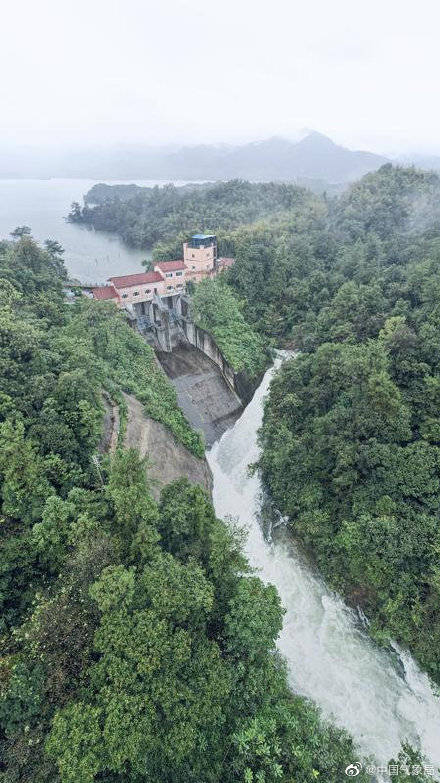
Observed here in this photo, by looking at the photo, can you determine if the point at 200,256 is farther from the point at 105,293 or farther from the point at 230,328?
the point at 105,293

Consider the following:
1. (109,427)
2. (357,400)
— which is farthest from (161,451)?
(357,400)

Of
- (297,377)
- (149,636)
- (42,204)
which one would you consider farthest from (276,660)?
(42,204)

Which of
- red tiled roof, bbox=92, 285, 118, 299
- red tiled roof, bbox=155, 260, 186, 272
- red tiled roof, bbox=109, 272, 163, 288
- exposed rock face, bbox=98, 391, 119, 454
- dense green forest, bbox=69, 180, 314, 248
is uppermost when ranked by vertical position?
dense green forest, bbox=69, 180, 314, 248

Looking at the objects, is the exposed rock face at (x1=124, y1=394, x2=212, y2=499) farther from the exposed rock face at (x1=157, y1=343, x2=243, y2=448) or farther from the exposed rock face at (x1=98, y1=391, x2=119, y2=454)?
the exposed rock face at (x1=157, y1=343, x2=243, y2=448)

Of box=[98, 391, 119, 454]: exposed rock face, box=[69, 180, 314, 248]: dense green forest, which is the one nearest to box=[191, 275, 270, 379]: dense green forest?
box=[98, 391, 119, 454]: exposed rock face

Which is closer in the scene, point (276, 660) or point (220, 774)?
point (220, 774)

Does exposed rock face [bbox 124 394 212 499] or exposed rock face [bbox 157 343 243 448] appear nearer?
exposed rock face [bbox 124 394 212 499]

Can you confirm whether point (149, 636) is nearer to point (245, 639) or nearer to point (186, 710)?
point (186, 710)
